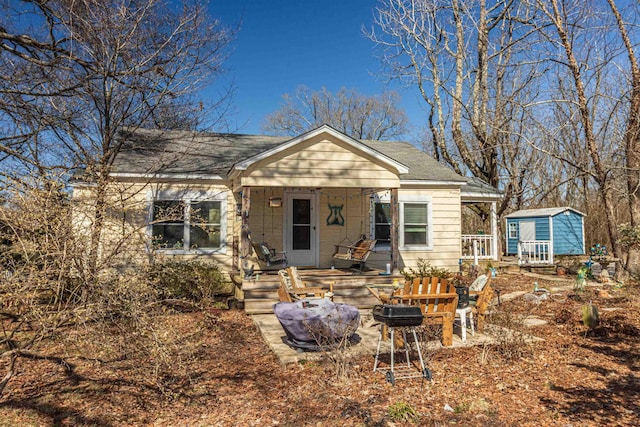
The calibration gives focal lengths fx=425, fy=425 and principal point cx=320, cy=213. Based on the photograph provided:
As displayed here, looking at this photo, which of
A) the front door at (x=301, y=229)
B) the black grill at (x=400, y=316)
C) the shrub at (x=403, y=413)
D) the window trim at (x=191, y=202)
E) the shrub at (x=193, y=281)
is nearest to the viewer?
the shrub at (x=403, y=413)

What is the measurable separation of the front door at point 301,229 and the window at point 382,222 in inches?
71.1

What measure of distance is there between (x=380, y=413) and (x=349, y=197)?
27.8ft

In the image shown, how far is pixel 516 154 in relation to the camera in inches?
882

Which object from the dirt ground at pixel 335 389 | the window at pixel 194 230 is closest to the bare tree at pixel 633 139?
the dirt ground at pixel 335 389

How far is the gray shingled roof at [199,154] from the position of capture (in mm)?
10805

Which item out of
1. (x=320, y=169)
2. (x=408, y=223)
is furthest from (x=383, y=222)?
(x=320, y=169)

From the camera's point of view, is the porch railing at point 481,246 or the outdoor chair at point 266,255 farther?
the porch railing at point 481,246

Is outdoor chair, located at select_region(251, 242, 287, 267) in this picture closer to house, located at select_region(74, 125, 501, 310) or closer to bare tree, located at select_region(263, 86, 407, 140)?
house, located at select_region(74, 125, 501, 310)

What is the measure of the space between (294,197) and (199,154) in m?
3.12

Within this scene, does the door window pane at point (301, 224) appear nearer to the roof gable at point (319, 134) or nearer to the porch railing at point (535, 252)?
the roof gable at point (319, 134)

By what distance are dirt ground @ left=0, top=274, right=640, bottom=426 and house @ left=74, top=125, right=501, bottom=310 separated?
4.24 meters

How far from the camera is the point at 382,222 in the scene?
12.4 m

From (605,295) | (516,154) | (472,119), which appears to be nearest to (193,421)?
(605,295)

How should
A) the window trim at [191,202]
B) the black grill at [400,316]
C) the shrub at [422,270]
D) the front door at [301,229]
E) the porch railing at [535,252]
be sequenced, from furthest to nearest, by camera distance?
1. the porch railing at [535,252]
2. the front door at [301,229]
3. the window trim at [191,202]
4. the shrub at [422,270]
5. the black grill at [400,316]
